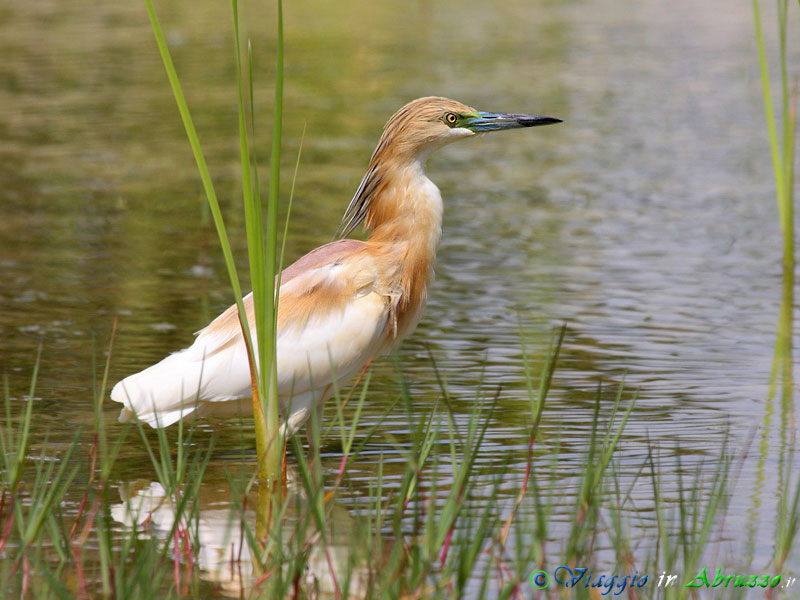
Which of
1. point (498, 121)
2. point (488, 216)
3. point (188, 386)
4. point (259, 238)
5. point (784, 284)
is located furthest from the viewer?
point (488, 216)

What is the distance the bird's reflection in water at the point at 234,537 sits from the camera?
12.5 feet

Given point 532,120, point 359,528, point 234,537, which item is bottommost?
point 234,537

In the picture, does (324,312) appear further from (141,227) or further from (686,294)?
(141,227)

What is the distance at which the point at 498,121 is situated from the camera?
5.79 m

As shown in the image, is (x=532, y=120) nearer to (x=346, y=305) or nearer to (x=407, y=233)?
(x=407, y=233)

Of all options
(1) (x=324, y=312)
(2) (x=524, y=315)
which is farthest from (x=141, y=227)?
(1) (x=324, y=312)

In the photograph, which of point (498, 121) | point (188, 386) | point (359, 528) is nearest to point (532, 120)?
point (498, 121)

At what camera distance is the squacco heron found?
5215mm

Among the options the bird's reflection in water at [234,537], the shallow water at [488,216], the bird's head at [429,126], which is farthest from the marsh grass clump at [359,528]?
the bird's head at [429,126]

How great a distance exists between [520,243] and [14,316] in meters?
3.68

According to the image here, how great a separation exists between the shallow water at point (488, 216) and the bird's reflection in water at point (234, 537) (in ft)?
1.49

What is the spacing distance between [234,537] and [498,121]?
2246mm

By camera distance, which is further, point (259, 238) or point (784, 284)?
point (784, 284)

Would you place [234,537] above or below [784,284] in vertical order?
above
